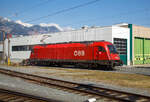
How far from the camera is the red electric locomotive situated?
2677 centimetres

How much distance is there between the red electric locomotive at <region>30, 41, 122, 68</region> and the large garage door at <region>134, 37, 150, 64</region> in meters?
16.5

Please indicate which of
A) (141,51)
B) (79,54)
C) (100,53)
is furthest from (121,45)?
(100,53)

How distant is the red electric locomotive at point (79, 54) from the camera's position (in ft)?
87.8

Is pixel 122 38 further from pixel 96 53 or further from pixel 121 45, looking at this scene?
pixel 96 53

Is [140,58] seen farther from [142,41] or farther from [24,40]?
[24,40]

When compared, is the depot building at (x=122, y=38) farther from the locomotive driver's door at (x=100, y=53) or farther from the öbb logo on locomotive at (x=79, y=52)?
the locomotive driver's door at (x=100, y=53)

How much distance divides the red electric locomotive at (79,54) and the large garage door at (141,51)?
1647 centimetres

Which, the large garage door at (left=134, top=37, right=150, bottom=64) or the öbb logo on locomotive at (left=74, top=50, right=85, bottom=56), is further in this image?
the large garage door at (left=134, top=37, right=150, bottom=64)

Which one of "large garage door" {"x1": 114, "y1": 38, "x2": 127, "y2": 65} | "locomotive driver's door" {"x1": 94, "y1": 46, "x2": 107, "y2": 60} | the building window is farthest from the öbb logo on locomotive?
"large garage door" {"x1": 114, "y1": 38, "x2": 127, "y2": 65}

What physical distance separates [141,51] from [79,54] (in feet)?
63.4

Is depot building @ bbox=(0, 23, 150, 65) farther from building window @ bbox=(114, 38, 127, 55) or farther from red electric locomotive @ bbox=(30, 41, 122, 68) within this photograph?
red electric locomotive @ bbox=(30, 41, 122, 68)

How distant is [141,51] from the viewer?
4378 cm

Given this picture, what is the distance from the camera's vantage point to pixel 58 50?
3372cm

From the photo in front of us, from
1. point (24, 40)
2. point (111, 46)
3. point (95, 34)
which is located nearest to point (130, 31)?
point (95, 34)
